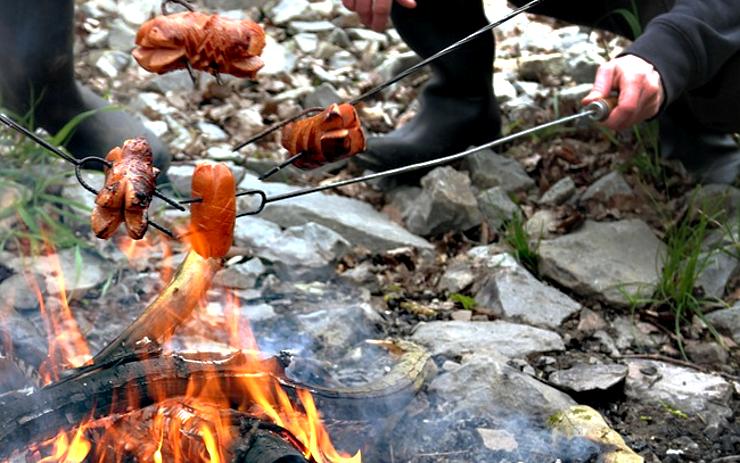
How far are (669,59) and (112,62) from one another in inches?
146

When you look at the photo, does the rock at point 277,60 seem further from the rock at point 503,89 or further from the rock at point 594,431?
the rock at point 594,431

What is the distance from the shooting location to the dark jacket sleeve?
3.03 meters

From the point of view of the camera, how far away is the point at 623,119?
2801mm

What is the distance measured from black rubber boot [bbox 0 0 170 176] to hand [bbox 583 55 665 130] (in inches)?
80.7

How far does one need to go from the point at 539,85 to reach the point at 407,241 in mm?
1955

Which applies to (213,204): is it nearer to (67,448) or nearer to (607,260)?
(67,448)

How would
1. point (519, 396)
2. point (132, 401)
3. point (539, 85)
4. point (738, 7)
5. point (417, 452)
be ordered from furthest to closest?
point (539, 85) < point (738, 7) < point (519, 396) < point (417, 452) < point (132, 401)

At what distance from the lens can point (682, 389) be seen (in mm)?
→ 3123

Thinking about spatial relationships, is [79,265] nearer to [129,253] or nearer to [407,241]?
[129,253]

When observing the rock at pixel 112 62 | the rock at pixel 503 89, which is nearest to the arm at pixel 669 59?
the rock at pixel 503 89

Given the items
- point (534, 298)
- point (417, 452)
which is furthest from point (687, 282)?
point (417, 452)

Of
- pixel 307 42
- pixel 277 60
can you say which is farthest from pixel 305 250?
pixel 307 42

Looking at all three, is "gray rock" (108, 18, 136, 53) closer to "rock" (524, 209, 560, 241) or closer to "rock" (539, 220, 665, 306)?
"rock" (524, 209, 560, 241)

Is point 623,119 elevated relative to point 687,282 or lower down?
elevated
